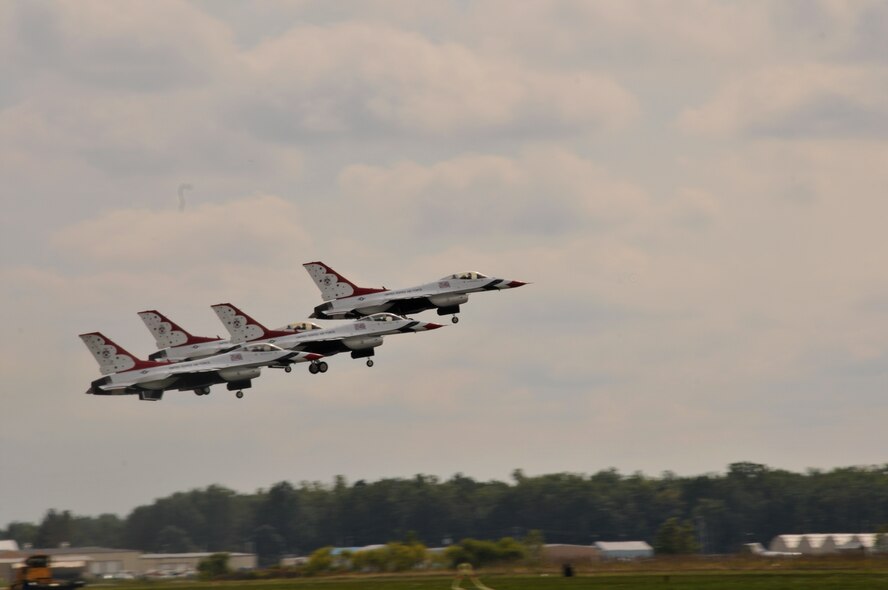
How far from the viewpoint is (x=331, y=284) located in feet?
345

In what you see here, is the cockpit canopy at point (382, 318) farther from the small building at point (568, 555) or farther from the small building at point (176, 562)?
the small building at point (176, 562)

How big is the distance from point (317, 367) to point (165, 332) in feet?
48.3

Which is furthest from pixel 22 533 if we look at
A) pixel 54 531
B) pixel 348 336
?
pixel 348 336

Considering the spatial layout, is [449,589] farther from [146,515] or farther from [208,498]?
[208,498]

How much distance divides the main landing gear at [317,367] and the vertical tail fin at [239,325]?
6.99m

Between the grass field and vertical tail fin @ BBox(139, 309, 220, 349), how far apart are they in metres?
18.7

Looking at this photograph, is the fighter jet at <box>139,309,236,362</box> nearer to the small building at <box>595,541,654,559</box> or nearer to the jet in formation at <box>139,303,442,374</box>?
the jet in formation at <box>139,303,442,374</box>

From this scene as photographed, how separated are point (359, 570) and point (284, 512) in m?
58.6

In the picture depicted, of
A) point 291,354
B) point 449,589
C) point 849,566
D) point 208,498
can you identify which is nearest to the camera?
point 449,589

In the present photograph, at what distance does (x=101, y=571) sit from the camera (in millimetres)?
116000

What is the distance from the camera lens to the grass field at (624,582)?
76188mm

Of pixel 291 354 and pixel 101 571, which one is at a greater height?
pixel 291 354

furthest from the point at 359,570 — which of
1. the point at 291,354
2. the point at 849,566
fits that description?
the point at 849,566

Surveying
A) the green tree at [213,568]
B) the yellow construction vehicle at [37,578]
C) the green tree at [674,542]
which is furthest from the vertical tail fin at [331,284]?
the green tree at [674,542]
